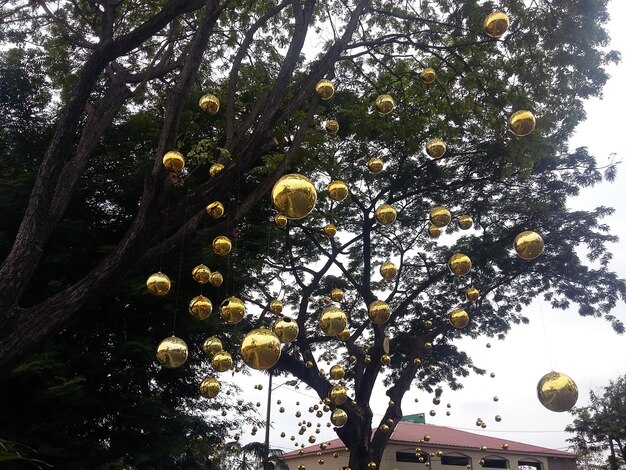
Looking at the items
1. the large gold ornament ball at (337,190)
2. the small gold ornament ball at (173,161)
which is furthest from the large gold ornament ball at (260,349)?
the large gold ornament ball at (337,190)

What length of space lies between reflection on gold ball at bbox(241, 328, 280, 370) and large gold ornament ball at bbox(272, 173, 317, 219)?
0.93 meters

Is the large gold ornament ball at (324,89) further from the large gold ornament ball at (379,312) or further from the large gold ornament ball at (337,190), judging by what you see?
the large gold ornament ball at (379,312)

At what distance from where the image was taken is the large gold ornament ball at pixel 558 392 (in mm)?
3963

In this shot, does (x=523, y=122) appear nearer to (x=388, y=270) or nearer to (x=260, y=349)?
(x=388, y=270)

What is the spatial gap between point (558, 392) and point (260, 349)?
90.1 inches

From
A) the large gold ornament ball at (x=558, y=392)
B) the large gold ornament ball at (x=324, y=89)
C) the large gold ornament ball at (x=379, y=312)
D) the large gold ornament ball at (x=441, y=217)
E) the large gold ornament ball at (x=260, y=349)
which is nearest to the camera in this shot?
the large gold ornament ball at (x=260, y=349)

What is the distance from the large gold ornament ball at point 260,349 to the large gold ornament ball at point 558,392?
2100 millimetres

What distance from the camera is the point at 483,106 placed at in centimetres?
729

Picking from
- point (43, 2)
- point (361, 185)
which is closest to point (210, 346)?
point (43, 2)

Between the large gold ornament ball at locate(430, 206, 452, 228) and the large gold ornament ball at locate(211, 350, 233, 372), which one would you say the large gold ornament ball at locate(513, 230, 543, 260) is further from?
the large gold ornament ball at locate(211, 350, 233, 372)

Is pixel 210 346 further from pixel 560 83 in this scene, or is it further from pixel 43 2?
pixel 560 83

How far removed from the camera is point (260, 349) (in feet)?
11.9

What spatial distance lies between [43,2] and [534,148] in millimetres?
6139

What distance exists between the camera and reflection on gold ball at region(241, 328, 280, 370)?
3.63 meters
